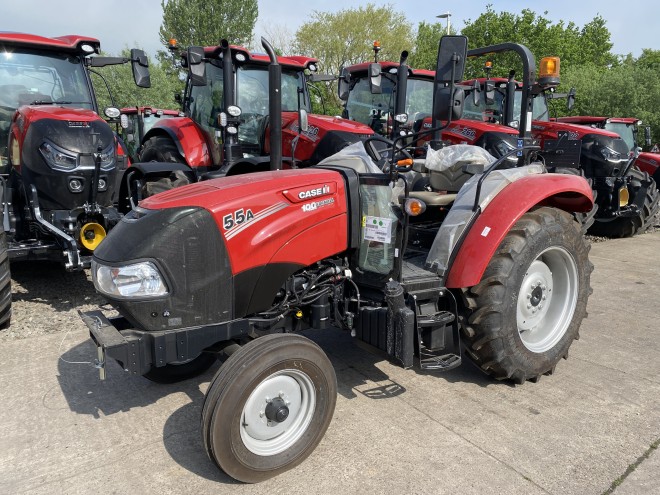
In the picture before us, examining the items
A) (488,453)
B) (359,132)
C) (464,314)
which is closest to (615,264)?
(359,132)

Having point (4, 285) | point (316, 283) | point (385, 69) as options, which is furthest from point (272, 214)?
point (385, 69)

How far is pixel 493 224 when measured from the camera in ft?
10.0

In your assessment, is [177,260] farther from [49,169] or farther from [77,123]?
[77,123]

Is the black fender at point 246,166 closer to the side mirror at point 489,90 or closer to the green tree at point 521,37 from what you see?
the side mirror at point 489,90

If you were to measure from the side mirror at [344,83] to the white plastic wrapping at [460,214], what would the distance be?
488 centimetres

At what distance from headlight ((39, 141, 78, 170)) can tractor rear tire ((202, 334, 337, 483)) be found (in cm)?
346

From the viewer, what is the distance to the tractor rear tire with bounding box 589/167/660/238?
862 centimetres

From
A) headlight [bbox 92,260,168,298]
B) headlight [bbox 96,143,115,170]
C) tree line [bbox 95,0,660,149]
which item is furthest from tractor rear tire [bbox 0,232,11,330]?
tree line [bbox 95,0,660,149]

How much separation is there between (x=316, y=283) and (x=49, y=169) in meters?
3.24

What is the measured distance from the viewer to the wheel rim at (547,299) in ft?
11.3

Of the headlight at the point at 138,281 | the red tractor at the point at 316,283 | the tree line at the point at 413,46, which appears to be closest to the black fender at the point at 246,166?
the red tractor at the point at 316,283

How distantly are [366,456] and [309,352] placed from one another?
2.06ft

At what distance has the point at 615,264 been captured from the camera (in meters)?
6.87

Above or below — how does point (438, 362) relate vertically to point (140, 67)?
below
